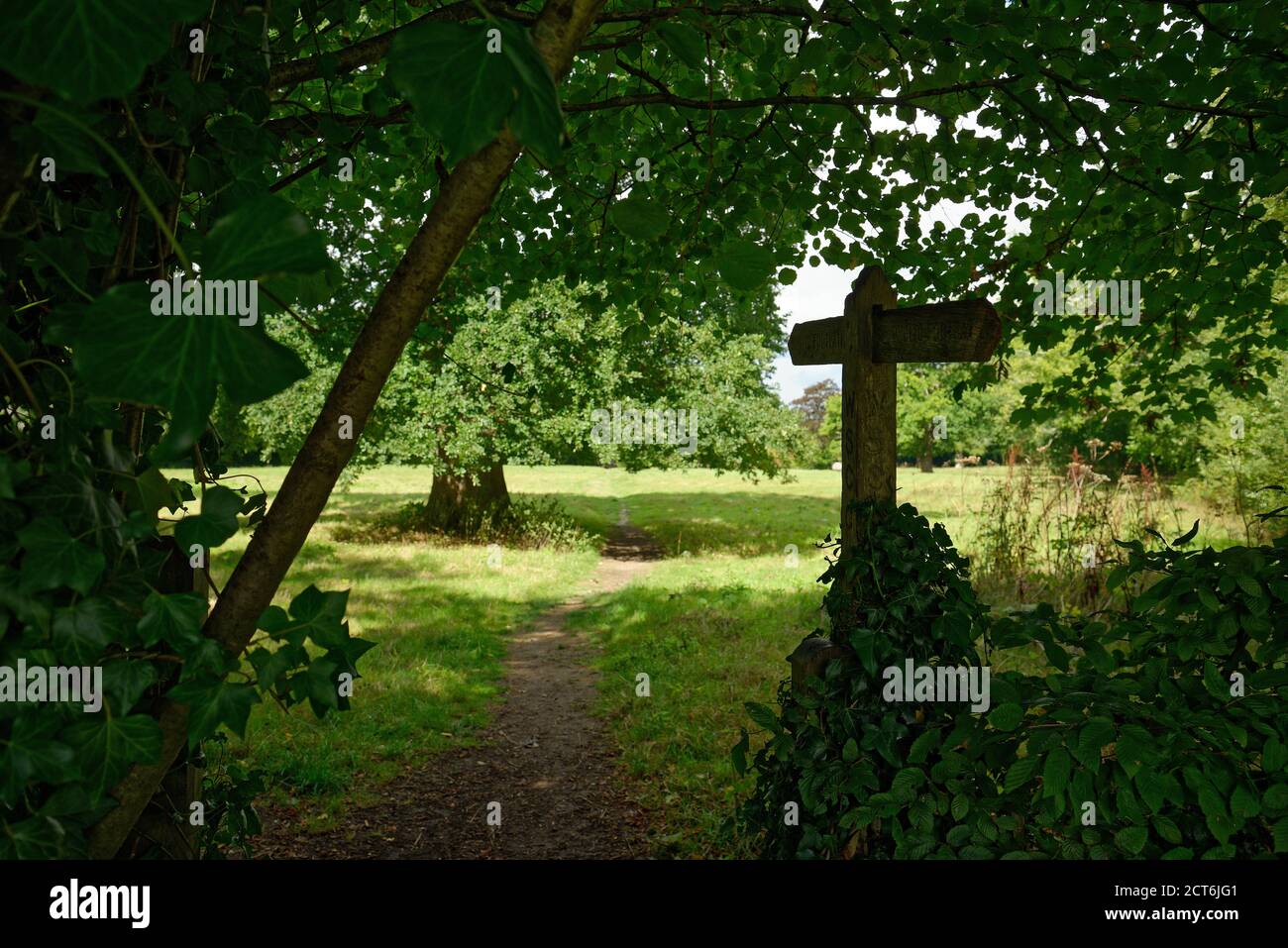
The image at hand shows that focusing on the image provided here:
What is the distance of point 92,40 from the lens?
0.78 metres

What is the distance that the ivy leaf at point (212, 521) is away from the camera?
137 cm

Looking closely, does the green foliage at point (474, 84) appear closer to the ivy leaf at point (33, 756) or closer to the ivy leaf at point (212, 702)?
the ivy leaf at point (212, 702)

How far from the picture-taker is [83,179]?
157 cm

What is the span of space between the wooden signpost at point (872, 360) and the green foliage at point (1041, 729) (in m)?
0.11

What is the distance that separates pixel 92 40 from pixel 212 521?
0.80 meters

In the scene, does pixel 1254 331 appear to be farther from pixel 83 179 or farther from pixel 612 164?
pixel 83 179

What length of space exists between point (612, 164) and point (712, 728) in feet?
12.3

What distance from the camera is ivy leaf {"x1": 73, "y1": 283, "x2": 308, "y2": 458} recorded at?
0.79 m

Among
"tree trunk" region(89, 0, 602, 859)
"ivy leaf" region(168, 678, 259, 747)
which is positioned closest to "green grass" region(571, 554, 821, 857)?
"tree trunk" region(89, 0, 602, 859)

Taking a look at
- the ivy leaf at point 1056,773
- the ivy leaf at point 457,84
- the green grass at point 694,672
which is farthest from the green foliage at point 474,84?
the green grass at point 694,672

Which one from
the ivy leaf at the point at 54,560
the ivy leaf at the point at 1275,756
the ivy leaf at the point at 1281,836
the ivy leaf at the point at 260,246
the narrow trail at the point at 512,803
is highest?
the ivy leaf at the point at 260,246

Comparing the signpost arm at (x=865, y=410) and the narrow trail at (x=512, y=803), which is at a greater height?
the signpost arm at (x=865, y=410)

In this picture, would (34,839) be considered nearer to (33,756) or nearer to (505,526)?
(33,756)

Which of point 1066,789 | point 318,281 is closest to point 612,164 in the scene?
point 318,281
